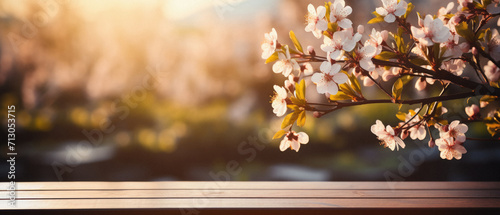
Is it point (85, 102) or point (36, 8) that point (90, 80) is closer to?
point (85, 102)

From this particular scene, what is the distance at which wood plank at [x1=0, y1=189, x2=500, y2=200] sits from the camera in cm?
109

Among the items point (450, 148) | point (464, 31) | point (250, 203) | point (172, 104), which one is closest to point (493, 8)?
point (464, 31)

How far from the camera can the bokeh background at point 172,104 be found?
142 centimetres

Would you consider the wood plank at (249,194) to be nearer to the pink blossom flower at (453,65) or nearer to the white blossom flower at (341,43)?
the pink blossom flower at (453,65)

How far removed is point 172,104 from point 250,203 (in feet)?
2.06

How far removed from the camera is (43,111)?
1.43 meters

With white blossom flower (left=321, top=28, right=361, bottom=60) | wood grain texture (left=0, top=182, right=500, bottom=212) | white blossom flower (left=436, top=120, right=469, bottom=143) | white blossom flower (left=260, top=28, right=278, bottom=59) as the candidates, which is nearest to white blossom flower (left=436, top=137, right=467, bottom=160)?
white blossom flower (left=436, top=120, right=469, bottom=143)

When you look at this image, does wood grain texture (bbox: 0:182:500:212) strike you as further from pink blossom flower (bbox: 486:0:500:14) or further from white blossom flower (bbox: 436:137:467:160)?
pink blossom flower (bbox: 486:0:500:14)

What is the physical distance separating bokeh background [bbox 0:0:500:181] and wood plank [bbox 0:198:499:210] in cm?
39

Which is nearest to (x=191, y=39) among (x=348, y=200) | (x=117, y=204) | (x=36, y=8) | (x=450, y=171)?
(x=36, y=8)

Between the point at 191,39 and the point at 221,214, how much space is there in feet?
2.47

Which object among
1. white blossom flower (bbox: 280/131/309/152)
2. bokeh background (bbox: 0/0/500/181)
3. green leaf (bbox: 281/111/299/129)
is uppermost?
bokeh background (bbox: 0/0/500/181)

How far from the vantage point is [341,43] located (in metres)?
0.73

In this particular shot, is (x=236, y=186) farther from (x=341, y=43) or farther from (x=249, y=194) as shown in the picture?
(x=341, y=43)
